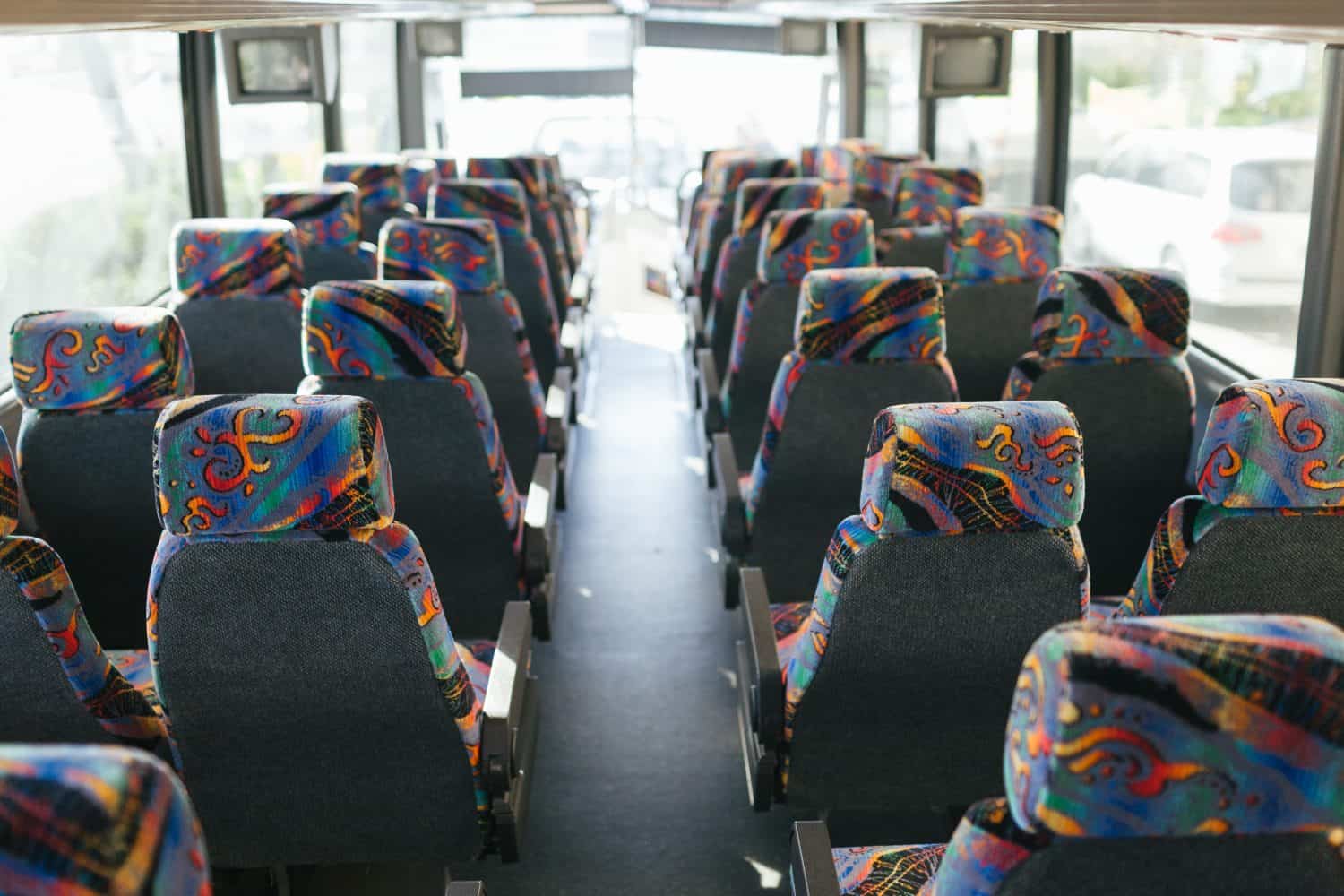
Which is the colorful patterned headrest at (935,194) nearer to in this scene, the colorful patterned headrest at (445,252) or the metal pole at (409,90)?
the colorful patterned headrest at (445,252)

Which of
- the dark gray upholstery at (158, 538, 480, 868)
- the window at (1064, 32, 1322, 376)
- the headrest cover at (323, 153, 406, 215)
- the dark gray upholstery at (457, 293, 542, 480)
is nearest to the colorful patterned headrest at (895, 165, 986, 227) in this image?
the window at (1064, 32, 1322, 376)

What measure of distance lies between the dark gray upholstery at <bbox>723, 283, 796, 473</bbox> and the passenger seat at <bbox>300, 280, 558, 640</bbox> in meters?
1.26

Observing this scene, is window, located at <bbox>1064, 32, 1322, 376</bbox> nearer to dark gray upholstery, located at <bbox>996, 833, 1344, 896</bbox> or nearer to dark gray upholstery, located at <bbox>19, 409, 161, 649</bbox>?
dark gray upholstery, located at <bbox>996, 833, 1344, 896</bbox>

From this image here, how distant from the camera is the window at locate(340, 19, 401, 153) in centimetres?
944

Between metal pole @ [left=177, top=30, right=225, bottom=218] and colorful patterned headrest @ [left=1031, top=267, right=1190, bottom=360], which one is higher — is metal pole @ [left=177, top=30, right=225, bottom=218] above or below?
above

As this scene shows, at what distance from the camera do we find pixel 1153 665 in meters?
0.99

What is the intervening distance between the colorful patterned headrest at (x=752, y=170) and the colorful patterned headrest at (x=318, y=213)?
95.2 inches

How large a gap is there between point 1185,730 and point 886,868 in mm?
989

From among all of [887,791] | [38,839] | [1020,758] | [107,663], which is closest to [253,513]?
[107,663]

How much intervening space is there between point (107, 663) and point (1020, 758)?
1.46 metres

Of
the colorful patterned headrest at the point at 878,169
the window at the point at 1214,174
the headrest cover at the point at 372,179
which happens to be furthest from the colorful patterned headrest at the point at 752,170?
the headrest cover at the point at 372,179

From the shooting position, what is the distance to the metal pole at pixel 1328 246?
2.84 metres

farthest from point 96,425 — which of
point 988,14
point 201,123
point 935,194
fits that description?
point 935,194

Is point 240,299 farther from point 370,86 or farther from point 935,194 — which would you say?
point 370,86
